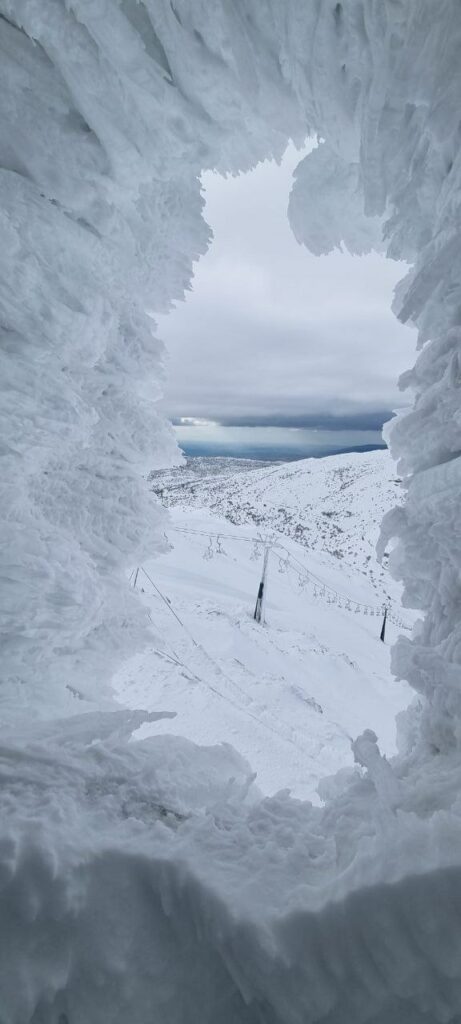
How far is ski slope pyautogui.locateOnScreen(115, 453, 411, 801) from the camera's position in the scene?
8.24 meters

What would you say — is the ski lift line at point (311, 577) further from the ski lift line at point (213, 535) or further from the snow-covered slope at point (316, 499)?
the snow-covered slope at point (316, 499)

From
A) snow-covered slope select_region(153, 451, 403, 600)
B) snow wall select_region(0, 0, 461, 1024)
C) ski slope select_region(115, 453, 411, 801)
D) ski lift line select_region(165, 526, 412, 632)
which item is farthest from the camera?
snow-covered slope select_region(153, 451, 403, 600)

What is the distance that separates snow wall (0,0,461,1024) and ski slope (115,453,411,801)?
3.39ft

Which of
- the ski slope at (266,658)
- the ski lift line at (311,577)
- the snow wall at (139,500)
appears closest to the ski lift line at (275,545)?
the ski lift line at (311,577)

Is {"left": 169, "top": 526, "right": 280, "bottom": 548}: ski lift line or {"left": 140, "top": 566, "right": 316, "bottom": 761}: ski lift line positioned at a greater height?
{"left": 169, "top": 526, "right": 280, "bottom": 548}: ski lift line

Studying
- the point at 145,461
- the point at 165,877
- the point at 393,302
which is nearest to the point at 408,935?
the point at 165,877

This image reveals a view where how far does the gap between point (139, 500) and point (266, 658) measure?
324 inches

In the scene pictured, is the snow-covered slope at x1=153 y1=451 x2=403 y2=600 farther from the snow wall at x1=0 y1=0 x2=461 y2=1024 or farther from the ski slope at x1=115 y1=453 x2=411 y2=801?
the snow wall at x1=0 y1=0 x2=461 y2=1024

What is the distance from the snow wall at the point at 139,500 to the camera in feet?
5.15

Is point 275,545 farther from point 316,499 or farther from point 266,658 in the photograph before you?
point 316,499

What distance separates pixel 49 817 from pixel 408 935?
5.40 feet

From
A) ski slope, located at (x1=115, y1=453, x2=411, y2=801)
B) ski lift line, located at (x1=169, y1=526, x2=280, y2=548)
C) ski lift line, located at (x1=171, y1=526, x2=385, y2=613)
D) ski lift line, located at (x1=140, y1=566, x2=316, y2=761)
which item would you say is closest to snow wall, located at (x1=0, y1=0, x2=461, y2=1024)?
ski slope, located at (x1=115, y1=453, x2=411, y2=801)

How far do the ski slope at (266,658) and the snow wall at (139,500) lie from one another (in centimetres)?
103

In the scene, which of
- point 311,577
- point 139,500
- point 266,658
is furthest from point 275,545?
point 139,500
